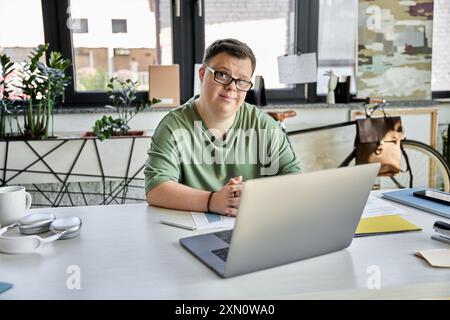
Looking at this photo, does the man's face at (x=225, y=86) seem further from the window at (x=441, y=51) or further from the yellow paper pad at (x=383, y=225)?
the window at (x=441, y=51)

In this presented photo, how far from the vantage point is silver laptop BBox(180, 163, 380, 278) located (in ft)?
2.57

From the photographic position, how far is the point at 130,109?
2.60 meters

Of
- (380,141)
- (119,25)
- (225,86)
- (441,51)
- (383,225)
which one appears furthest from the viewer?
(441,51)

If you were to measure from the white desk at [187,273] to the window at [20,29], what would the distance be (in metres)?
1.94

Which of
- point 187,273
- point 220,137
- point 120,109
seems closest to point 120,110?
point 120,109

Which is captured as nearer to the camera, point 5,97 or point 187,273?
point 187,273

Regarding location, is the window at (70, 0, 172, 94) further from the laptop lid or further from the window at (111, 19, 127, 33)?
the laptop lid

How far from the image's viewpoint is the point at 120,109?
103 inches

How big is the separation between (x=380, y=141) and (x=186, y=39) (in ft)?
4.28

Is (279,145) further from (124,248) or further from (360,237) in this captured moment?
(124,248)

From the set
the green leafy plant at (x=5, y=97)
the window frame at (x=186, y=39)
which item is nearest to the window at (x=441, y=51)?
the window frame at (x=186, y=39)

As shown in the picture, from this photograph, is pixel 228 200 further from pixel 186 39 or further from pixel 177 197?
pixel 186 39

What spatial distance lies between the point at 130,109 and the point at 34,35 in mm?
716

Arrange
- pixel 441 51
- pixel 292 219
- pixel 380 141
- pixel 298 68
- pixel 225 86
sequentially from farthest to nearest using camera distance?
1. pixel 441 51
2. pixel 298 68
3. pixel 380 141
4. pixel 225 86
5. pixel 292 219
